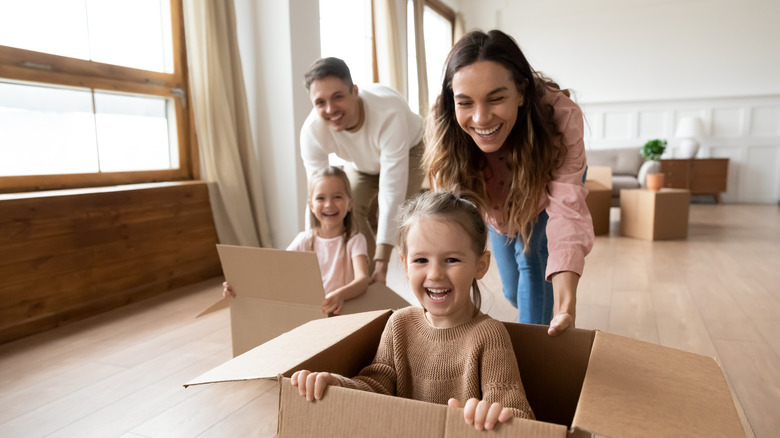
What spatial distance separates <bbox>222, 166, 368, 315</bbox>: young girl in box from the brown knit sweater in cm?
88

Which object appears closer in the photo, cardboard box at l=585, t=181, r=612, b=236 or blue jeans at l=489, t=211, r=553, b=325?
blue jeans at l=489, t=211, r=553, b=325

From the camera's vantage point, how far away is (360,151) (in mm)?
2268

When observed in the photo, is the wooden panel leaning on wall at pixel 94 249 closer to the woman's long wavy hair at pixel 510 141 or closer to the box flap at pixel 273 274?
the box flap at pixel 273 274

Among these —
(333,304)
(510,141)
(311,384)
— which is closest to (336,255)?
(333,304)

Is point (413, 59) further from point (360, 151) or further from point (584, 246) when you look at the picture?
point (584, 246)

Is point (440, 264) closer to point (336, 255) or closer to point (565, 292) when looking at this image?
point (565, 292)

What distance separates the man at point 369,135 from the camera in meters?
1.93

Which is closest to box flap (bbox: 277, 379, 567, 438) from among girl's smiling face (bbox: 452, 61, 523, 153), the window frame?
girl's smiling face (bbox: 452, 61, 523, 153)

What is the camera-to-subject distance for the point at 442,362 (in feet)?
3.34

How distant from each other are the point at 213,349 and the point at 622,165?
5.90 m

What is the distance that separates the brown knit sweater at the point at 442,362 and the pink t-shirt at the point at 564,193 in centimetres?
30

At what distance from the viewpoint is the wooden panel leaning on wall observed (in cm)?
222

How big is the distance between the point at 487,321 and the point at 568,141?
576 millimetres

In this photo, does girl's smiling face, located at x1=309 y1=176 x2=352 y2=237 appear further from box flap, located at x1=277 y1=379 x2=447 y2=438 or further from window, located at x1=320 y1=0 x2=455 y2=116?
window, located at x1=320 y1=0 x2=455 y2=116
